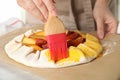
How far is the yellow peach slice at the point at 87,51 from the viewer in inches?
24.9

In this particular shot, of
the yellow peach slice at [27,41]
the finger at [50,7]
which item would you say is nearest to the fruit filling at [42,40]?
the yellow peach slice at [27,41]

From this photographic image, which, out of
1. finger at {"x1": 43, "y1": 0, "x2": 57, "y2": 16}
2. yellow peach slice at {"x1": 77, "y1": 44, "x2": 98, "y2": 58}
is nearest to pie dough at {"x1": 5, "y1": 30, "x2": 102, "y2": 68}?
yellow peach slice at {"x1": 77, "y1": 44, "x2": 98, "y2": 58}

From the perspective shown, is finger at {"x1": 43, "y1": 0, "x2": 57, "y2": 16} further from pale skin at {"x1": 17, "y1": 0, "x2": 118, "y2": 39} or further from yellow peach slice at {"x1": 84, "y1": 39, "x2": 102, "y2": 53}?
yellow peach slice at {"x1": 84, "y1": 39, "x2": 102, "y2": 53}

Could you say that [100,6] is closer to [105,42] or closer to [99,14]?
[99,14]

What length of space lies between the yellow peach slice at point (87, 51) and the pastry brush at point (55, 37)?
5cm

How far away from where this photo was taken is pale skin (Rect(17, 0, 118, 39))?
2.11 ft

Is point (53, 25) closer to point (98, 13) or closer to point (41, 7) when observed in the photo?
point (41, 7)

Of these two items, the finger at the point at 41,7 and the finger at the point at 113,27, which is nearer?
the finger at the point at 41,7

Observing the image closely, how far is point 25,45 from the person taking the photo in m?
0.68

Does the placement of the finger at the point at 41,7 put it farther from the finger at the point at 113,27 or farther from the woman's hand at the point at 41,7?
the finger at the point at 113,27

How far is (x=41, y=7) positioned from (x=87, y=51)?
0.17 m

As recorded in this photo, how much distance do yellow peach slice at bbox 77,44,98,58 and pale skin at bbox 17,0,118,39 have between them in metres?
0.13

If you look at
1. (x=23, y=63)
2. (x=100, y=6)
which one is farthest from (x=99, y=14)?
(x=23, y=63)

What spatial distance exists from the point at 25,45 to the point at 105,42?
0.79ft
